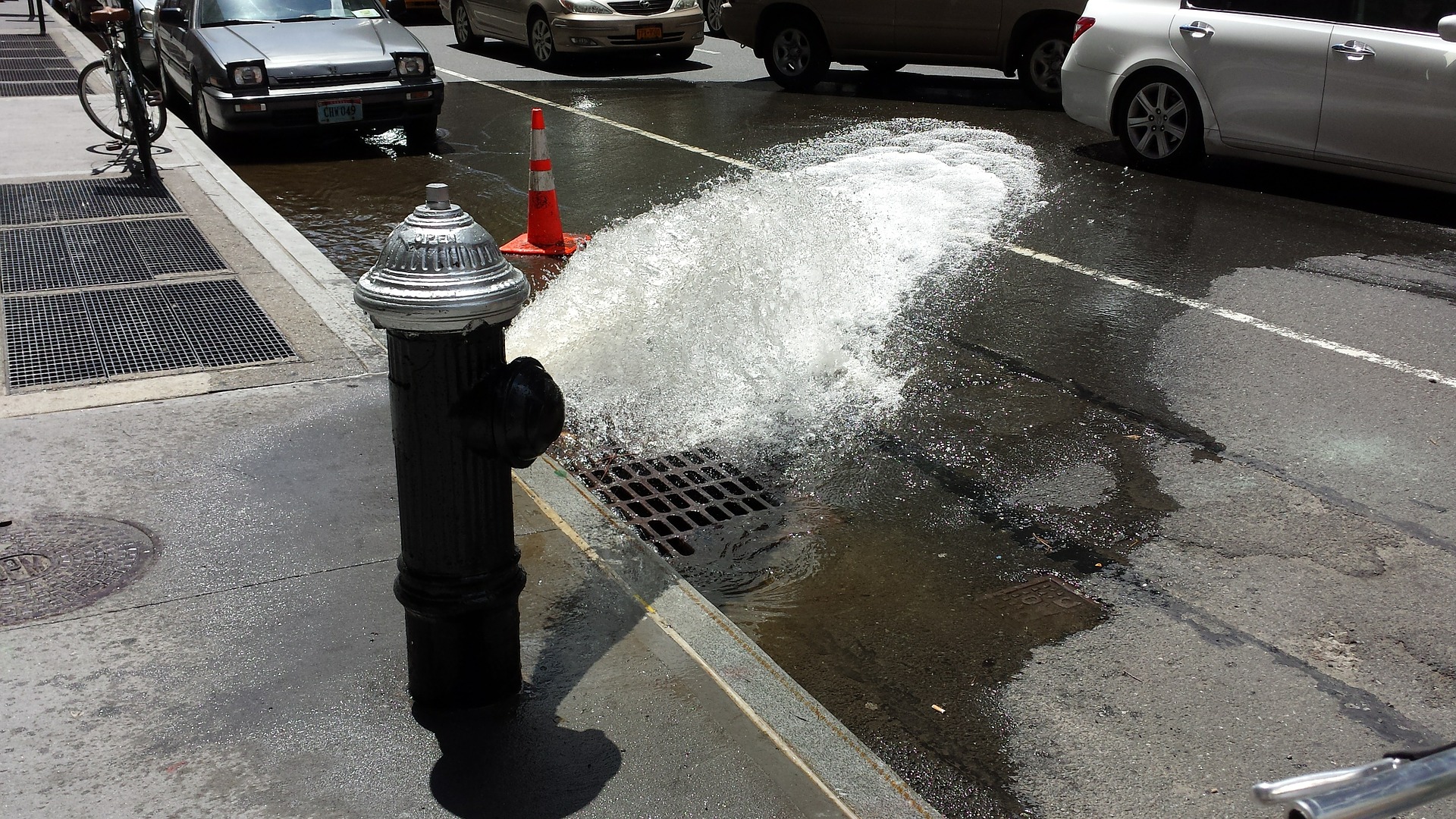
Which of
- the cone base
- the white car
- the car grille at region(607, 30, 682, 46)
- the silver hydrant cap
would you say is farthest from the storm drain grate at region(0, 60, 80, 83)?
the silver hydrant cap

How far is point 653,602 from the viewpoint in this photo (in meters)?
3.80

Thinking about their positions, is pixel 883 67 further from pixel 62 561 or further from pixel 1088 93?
pixel 62 561

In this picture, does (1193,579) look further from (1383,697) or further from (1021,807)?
(1021,807)

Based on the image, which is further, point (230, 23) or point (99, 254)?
point (230, 23)

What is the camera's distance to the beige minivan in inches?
524

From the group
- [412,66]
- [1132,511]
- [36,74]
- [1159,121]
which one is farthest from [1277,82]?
[36,74]

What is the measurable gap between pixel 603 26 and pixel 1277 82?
30.6 ft

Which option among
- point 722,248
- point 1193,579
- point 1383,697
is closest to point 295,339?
point 722,248

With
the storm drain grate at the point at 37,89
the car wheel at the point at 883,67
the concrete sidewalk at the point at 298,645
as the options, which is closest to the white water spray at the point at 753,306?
the concrete sidewalk at the point at 298,645

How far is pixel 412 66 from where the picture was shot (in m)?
10.9

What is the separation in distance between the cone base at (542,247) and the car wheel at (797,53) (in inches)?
295

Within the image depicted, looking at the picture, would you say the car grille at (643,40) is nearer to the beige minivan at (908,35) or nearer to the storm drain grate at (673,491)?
the beige minivan at (908,35)

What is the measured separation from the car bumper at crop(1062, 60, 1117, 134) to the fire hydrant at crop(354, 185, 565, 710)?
868 centimetres

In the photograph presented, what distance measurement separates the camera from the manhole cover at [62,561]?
3654mm
